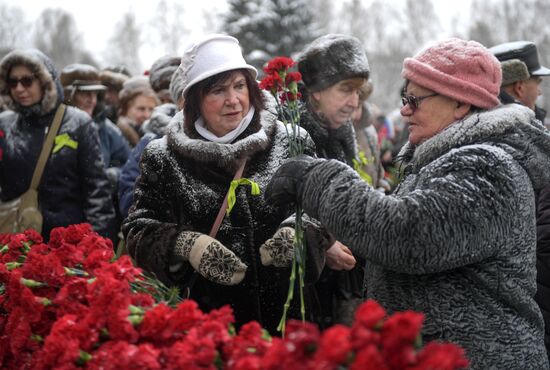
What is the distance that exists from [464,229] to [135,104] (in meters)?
5.07

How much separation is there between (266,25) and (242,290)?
823 inches

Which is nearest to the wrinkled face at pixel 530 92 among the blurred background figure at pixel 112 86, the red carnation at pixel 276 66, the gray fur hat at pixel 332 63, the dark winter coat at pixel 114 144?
the gray fur hat at pixel 332 63

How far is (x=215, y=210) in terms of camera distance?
308 centimetres

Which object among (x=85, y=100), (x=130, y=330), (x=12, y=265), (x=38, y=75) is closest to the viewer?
(x=130, y=330)

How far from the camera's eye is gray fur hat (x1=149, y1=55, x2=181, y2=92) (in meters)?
5.51

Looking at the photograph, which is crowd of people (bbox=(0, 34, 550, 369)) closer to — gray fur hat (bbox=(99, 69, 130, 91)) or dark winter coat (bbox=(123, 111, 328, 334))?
dark winter coat (bbox=(123, 111, 328, 334))

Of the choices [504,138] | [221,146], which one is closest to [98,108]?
A: [221,146]

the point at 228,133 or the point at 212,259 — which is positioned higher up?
the point at 228,133

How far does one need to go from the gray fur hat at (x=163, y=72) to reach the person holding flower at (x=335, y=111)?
1.65 m

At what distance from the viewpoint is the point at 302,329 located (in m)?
1.36

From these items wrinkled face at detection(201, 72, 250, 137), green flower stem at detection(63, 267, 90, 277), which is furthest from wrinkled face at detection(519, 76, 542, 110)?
green flower stem at detection(63, 267, 90, 277)

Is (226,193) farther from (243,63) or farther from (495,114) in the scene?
(495,114)

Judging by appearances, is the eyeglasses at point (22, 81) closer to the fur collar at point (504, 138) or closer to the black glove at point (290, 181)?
the black glove at point (290, 181)

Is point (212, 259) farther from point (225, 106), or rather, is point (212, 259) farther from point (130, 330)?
point (130, 330)
